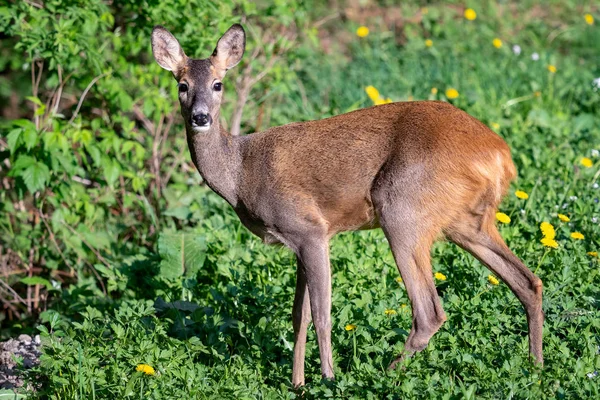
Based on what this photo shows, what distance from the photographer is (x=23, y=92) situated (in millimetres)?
9195

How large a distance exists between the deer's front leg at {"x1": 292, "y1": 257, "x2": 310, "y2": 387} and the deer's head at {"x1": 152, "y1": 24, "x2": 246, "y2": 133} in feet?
3.11

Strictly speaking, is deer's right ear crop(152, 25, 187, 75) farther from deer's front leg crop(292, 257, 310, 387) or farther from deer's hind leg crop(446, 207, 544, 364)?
deer's hind leg crop(446, 207, 544, 364)

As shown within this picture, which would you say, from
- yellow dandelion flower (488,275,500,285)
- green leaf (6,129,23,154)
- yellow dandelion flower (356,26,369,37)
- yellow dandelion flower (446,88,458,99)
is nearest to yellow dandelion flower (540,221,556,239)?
yellow dandelion flower (488,275,500,285)

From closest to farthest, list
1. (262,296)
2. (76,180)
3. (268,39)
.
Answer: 1. (262,296)
2. (76,180)
3. (268,39)

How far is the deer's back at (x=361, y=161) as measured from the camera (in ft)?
15.2

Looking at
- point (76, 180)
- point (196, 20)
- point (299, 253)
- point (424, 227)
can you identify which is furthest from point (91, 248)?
point (424, 227)

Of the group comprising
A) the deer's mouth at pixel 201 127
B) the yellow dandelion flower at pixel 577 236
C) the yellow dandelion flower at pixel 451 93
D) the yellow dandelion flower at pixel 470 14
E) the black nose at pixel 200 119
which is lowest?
the yellow dandelion flower at pixel 577 236

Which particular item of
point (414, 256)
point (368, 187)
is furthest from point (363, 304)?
point (368, 187)

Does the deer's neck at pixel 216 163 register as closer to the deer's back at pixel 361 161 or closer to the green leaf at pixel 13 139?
the deer's back at pixel 361 161

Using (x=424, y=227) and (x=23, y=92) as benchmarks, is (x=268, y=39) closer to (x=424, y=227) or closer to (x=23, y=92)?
(x=23, y=92)

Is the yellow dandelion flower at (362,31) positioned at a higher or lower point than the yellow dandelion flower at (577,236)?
higher

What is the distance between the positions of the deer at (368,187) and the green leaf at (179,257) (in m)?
0.78

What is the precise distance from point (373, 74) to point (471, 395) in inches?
204

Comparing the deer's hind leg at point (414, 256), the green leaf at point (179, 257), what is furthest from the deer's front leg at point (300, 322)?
the green leaf at point (179, 257)
